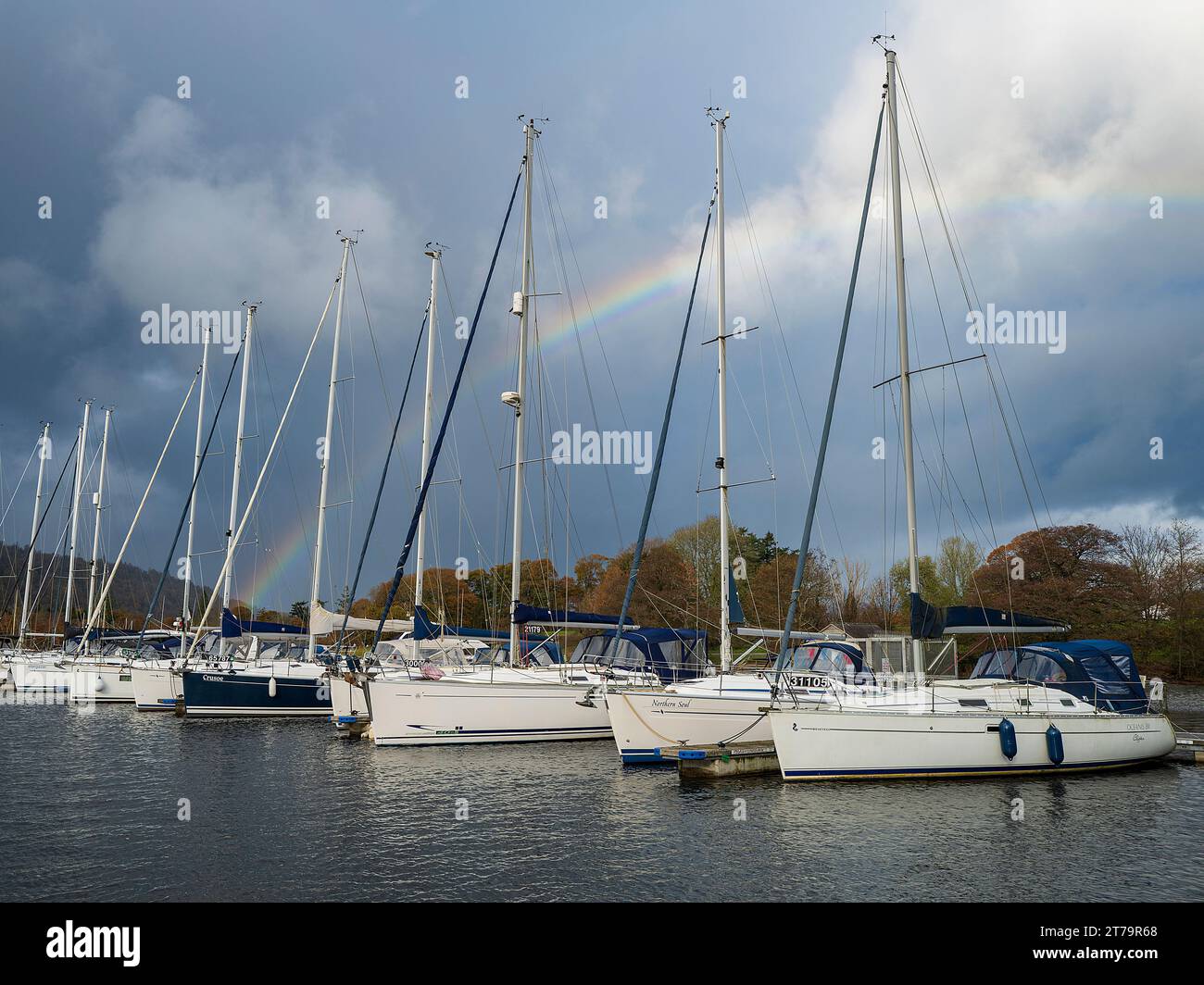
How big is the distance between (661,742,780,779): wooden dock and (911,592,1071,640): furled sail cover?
511 centimetres

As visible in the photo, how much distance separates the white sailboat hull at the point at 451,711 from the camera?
2672 centimetres

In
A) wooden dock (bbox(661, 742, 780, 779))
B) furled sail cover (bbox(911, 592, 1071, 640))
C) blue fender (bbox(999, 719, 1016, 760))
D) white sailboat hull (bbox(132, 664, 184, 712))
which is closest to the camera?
blue fender (bbox(999, 719, 1016, 760))

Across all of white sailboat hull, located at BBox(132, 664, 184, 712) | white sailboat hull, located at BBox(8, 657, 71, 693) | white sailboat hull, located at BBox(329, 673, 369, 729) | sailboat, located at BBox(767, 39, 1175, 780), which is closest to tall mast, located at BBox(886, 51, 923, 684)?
sailboat, located at BBox(767, 39, 1175, 780)

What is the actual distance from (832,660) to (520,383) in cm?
1488

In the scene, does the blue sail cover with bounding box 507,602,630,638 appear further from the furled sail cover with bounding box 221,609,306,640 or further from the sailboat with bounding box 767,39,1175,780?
the furled sail cover with bounding box 221,609,306,640

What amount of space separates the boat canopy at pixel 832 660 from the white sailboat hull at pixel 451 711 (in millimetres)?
6549

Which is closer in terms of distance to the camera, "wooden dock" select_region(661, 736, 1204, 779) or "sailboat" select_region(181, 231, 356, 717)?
"wooden dock" select_region(661, 736, 1204, 779)

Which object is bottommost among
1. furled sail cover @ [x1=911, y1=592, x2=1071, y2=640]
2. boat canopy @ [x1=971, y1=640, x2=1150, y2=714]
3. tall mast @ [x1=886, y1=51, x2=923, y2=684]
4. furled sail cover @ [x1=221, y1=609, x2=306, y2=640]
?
boat canopy @ [x1=971, y1=640, x2=1150, y2=714]

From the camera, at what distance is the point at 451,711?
26781 mm

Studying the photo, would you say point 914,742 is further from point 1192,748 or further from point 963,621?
point 1192,748

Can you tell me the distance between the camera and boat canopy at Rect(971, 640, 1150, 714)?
76.0ft

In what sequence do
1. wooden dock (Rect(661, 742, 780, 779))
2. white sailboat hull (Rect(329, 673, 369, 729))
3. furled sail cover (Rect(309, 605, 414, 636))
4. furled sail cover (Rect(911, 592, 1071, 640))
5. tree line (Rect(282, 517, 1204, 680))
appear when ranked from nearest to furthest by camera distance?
wooden dock (Rect(661, 742, 780, 779)) → furled sail cover (Rect(911, 592, 1071, 640)) → white sailboat hull (Rect(329, 673, 369, 729)) → furled sail cover (Rect(309, 605, 414, 636)) → tree line (Rect(282, 517, 1204, 680))
